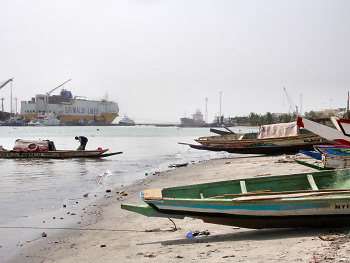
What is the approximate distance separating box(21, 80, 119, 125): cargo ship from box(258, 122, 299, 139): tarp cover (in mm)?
140053

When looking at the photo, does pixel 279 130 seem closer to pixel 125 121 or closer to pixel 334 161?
pixel 334 161

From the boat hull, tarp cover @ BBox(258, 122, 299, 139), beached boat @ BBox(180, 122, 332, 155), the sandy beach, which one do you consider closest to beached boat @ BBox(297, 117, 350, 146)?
the sandy beach

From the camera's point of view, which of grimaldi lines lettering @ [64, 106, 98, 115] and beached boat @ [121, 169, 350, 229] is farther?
grimaldi lines lettering @ [64, 106, 98, 115]

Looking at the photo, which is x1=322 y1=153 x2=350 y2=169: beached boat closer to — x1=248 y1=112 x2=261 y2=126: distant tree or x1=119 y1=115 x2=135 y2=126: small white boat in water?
x1=248 y1=112 x2=261 y2=126: distant tree

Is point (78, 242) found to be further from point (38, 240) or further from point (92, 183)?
point (92, 183)

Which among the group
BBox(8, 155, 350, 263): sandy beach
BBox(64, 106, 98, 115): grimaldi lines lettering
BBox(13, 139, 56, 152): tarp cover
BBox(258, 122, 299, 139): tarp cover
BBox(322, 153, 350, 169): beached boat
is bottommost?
BBox(8, 155, 350, 263): sandy beach

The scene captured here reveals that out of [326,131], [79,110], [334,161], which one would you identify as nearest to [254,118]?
[79,110]

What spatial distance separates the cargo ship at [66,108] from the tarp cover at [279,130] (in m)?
140

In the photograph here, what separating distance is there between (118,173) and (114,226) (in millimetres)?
11051

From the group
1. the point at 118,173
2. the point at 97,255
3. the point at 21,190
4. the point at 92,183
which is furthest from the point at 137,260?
the point at 118,173

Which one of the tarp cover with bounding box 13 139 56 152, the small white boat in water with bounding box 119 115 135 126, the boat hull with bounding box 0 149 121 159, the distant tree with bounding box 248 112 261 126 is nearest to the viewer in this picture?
the boat hull with bounding box 0 149 121 159

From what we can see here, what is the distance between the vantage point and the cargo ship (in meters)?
156

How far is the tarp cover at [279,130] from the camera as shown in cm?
2308

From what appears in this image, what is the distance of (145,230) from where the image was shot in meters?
7.20
